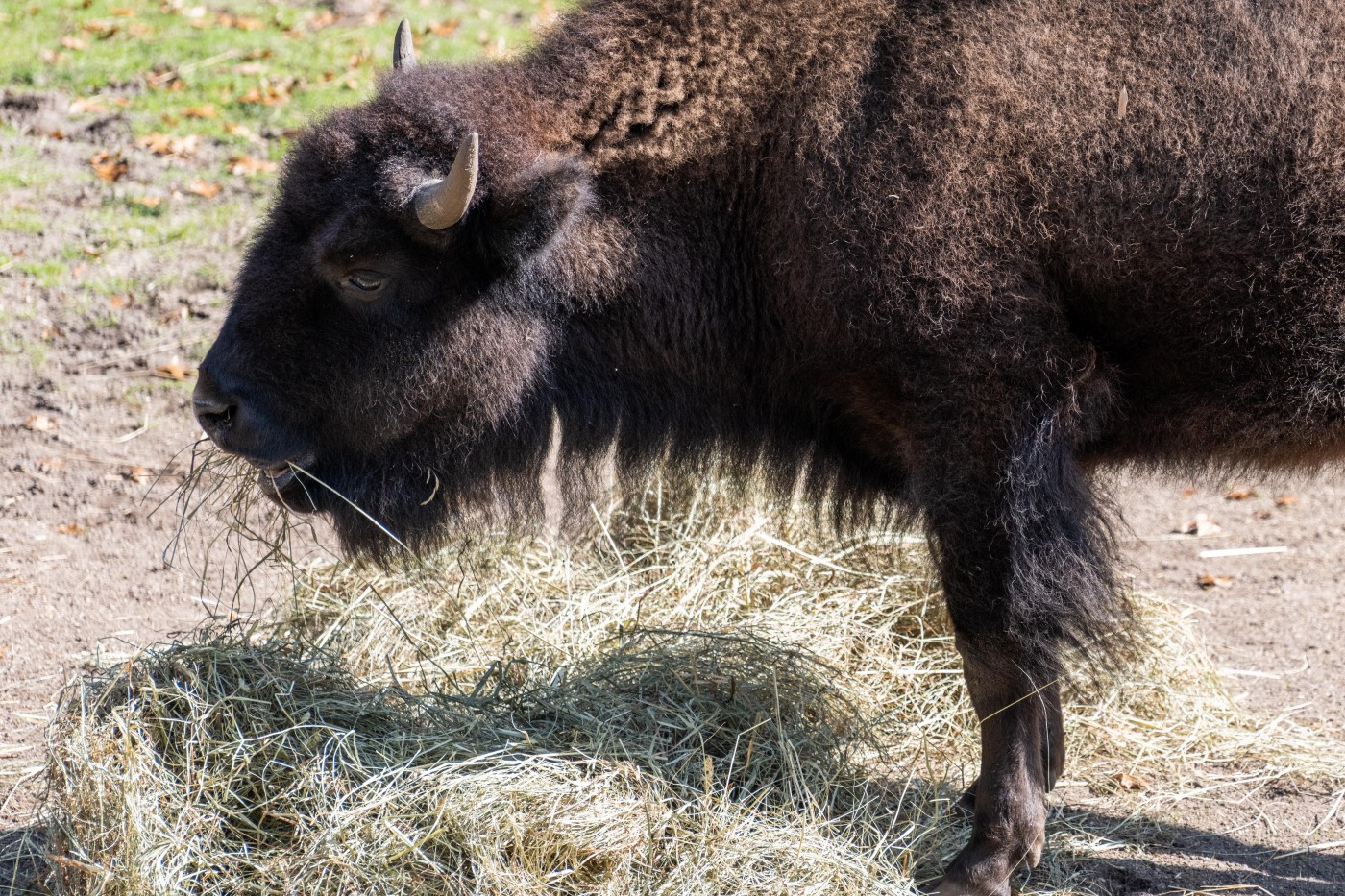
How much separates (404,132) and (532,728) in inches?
69.3

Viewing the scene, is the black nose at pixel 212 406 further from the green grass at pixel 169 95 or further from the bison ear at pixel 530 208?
the green grass at pixel 169 95

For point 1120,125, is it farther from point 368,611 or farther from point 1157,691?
point 368,611

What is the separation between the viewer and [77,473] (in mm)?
6074

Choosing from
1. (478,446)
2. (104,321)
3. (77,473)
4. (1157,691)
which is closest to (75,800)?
(478,446)

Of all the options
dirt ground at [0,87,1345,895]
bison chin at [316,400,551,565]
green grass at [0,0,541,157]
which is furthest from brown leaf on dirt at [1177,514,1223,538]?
green grass at [0,0,541,157]

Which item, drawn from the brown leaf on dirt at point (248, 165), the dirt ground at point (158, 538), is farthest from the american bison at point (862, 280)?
the brown leaf on dirt at point (248, 165)

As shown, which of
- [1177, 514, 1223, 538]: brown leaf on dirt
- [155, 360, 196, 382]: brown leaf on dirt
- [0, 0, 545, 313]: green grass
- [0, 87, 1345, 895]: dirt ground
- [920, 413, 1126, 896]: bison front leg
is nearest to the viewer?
[920, 413, 1126, 896]: bison front leg

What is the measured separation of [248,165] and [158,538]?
371cm

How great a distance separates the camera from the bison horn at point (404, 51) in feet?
13.0

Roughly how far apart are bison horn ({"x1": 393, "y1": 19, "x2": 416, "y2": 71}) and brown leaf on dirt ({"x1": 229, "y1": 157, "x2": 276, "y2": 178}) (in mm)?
4698

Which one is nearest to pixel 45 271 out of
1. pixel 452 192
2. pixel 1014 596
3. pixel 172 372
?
pixel 172 372

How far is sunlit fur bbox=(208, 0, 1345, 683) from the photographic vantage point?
332cm

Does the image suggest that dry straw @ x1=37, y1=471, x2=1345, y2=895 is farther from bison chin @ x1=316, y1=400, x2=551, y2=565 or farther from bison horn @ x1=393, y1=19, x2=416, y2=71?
bison horn @ x1=393, y1=19, x2=416, y2=71

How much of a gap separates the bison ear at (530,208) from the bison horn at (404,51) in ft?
2.23
